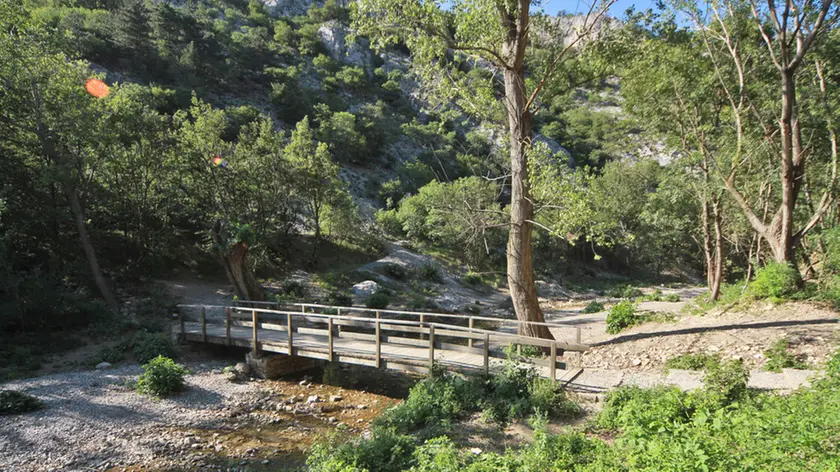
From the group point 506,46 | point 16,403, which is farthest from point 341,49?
point 16,403

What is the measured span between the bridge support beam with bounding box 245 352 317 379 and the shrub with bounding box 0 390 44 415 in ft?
14.3

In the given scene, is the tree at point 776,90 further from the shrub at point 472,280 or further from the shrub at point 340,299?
the shrub at point 472,280

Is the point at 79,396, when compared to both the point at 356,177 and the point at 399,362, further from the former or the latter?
the point at 356,177

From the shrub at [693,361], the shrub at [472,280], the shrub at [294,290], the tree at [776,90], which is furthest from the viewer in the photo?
the shrub at [472,280]

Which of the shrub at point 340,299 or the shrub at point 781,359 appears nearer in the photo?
the shrub at point 781,359

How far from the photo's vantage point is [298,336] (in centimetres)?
1252

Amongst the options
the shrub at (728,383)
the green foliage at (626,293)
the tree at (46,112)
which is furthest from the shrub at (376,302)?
the green foliage at (626,293)

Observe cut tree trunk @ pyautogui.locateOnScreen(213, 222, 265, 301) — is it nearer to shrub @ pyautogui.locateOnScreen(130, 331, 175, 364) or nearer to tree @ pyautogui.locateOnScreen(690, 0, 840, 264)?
shrub @ pyautogui.locateOnScreen(130, 331, 175, 364)

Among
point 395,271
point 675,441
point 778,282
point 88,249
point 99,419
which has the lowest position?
point 99,419

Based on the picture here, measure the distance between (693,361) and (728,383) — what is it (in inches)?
94.5

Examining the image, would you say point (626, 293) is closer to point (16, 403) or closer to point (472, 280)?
point (472, 280)

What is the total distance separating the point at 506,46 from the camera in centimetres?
986

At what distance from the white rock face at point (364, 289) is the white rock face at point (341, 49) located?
221 ft

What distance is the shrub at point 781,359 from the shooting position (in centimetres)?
743
